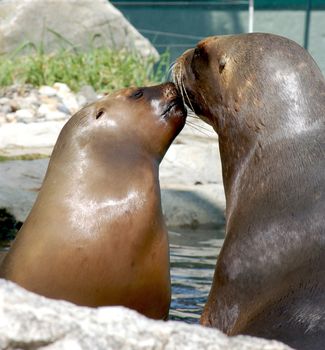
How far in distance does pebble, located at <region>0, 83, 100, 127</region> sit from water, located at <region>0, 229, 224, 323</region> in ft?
10.6

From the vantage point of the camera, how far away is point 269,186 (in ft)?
14.6

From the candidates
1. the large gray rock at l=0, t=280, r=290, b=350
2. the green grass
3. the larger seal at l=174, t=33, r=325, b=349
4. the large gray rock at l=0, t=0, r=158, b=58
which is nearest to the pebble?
the green grass

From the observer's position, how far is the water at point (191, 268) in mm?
5852

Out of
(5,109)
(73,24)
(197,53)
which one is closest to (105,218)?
(197,53)

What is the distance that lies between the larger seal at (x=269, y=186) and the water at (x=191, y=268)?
3.56 feet

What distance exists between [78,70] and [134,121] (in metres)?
7.23

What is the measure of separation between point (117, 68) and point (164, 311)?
7815mm

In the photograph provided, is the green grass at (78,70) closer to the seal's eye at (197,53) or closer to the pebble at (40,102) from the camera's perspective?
the pebble at (40,102)

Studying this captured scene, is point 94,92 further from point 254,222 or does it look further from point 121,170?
point 254,222

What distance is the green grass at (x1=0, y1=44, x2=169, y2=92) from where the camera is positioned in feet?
40.0

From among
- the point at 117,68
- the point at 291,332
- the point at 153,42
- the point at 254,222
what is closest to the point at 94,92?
the point at 117,68

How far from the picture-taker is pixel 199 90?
17.0 ft

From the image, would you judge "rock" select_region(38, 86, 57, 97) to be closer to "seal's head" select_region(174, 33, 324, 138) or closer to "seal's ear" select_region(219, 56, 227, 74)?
"seal's head" select_region(174, 33, 324, 138)

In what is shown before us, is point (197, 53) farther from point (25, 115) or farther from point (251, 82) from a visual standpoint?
point (25, 115)
